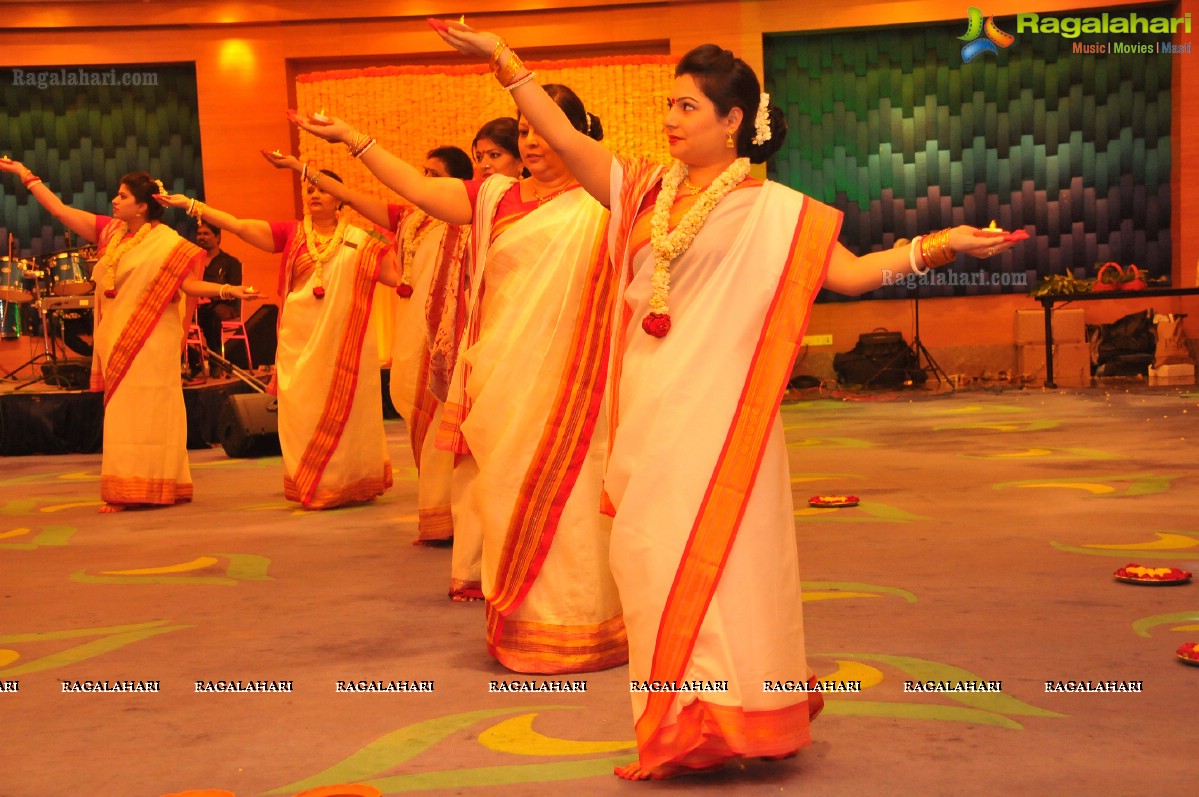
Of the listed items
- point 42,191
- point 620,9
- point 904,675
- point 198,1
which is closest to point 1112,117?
point 620,9

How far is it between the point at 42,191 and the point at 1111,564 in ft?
15.7

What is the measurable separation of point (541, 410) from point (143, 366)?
3497mm

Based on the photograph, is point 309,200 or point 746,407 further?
point 309,200

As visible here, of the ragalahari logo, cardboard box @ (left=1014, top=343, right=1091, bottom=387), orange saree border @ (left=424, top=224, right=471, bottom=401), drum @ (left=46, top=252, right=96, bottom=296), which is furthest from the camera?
the ragalahari logo

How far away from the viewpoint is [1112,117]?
11.3m

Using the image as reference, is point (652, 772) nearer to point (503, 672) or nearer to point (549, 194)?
point (503, 672)

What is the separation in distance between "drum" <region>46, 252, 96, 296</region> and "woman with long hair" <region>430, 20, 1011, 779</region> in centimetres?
726

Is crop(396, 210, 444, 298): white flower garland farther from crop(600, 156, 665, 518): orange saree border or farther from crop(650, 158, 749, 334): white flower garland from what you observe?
crop(650, 158, 749, 334): white flower garland

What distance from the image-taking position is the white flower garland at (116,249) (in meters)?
5.87

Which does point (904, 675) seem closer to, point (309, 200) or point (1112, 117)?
point (309, 200)

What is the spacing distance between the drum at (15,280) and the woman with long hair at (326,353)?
4.76 m

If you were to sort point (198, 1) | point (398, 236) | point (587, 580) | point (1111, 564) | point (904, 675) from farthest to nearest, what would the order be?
point (198, 1), point (398, 236), point (1111, 564), point (587, 580), point (904, 675)

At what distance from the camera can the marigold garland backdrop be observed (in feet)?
33.1

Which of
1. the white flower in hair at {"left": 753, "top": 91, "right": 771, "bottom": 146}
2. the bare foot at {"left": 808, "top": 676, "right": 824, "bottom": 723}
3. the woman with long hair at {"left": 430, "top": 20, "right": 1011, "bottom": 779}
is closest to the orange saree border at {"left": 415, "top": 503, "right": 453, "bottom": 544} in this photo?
the woman with long hair at {"left": 430, "top": 20, "right": 1011, "bottom": 779}
